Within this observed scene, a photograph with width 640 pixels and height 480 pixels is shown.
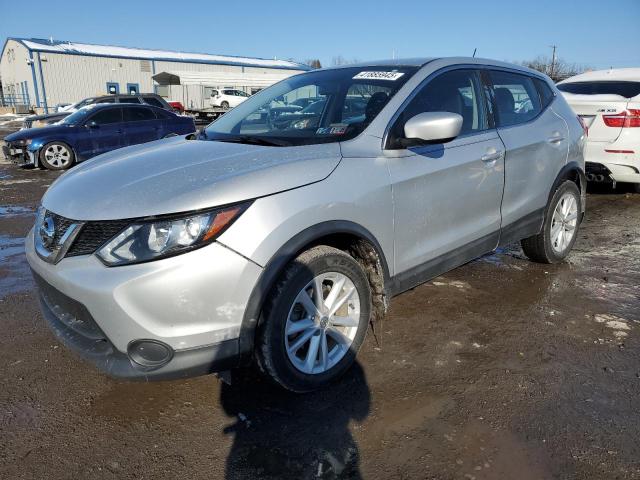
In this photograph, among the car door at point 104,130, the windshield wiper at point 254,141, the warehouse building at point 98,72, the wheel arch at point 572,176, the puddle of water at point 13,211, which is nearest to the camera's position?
the windshield wiper at point 254,141

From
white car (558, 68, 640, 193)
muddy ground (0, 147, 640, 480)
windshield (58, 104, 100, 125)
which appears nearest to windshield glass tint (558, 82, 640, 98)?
white car (558, 68, 640, 193)

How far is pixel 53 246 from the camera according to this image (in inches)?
94.0

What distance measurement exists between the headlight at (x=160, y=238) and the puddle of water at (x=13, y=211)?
19.1 feet

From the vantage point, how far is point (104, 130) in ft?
38.0

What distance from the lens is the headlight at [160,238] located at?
6.83 ft

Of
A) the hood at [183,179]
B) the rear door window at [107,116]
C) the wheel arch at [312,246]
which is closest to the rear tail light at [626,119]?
→ the wheel arch at [312,246]

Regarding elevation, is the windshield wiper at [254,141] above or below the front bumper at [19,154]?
above

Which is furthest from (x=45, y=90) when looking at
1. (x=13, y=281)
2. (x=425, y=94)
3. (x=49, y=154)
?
(x=425, y=94)

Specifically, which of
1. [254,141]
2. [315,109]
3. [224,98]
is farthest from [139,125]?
[224,98]

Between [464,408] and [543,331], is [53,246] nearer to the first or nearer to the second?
[464,408]

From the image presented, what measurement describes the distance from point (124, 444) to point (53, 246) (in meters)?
0.99

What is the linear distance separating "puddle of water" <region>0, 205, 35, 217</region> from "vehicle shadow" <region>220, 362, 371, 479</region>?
5651 mm

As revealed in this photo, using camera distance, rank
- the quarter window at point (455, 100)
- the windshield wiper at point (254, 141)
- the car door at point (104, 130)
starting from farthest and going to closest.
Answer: the car door at point (104, 130) → the quarter window at point (455, 100) → the windshield wiper at point (254, 141)

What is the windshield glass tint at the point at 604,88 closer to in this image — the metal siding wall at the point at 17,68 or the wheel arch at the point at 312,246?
the wheel arch at the point at 312,246
